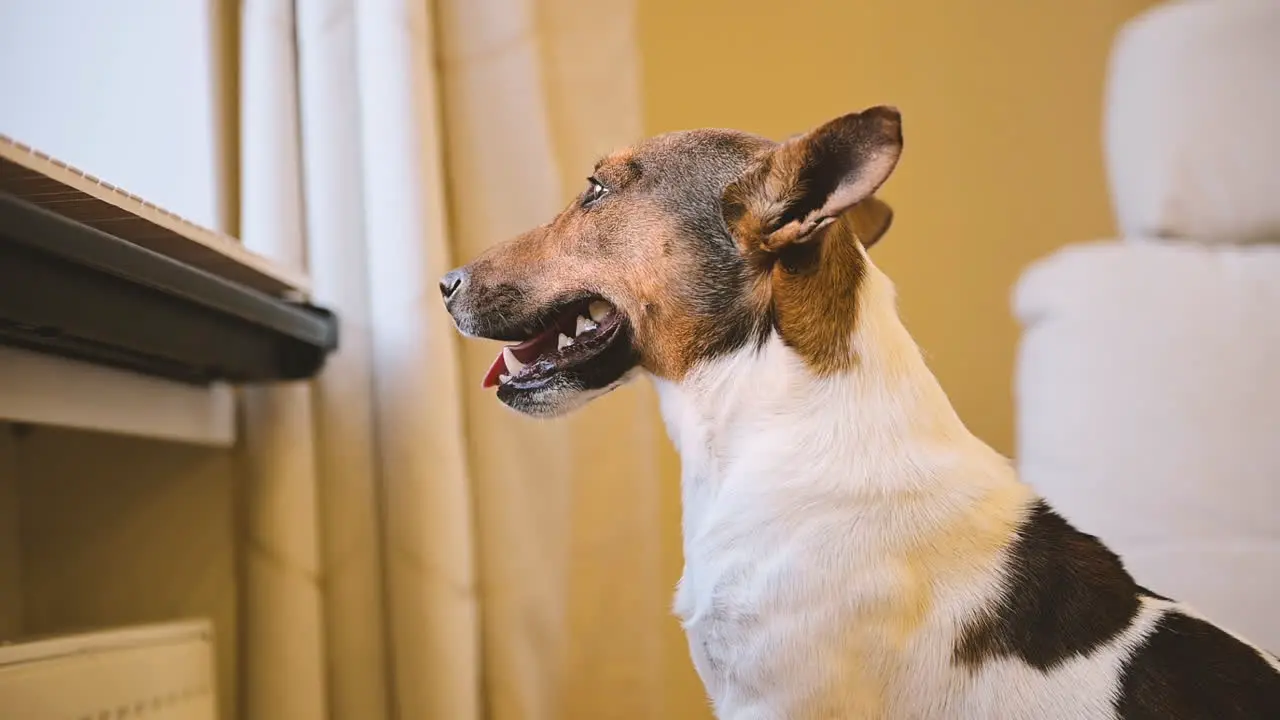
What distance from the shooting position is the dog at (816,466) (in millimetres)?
884

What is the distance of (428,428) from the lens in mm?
1495

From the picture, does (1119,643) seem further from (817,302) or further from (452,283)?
(452,283)

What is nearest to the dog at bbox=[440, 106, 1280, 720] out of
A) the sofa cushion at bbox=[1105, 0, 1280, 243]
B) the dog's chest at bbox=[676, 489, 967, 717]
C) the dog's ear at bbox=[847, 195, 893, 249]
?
the dog's chest at bbox=[676, 489, 967, 717]

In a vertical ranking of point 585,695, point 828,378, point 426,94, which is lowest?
point 585,695

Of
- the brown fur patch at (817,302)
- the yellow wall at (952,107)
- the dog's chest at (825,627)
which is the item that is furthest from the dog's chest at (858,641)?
the yellow wall at (952,107)

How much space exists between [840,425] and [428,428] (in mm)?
716

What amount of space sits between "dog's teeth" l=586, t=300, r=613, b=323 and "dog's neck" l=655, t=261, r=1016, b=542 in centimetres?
12

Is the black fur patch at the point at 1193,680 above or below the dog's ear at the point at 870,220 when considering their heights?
below

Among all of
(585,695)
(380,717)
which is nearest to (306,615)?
(380,717)

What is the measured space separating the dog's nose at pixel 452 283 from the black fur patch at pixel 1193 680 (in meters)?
0.76

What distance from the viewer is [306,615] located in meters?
1.46

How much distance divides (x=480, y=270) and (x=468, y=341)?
46cm

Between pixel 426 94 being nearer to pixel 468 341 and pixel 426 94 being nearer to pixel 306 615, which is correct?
pixel 468 341

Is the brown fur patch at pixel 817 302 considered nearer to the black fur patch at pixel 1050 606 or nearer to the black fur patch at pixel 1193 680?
the black fur patch at pixel 1050 606
